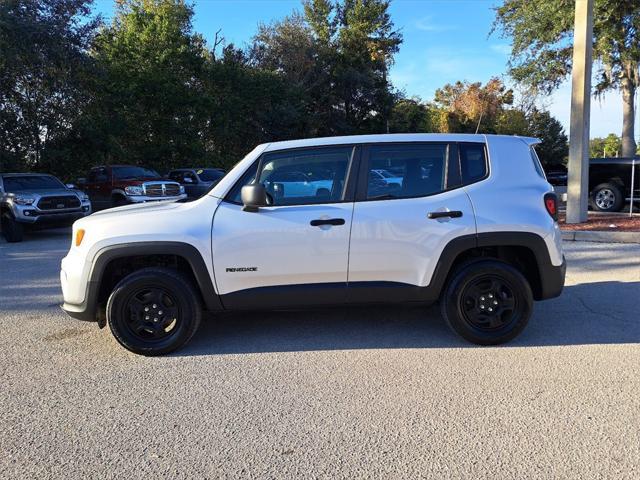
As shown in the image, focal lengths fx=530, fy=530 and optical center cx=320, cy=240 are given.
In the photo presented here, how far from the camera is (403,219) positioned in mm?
4414

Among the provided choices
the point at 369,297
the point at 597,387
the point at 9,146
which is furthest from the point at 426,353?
the point at 9,146

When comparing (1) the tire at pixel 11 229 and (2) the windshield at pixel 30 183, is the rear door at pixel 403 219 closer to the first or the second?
(1) the tire at pixel 11 229

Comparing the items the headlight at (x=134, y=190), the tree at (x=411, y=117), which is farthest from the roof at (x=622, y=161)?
the tree at (x=411, y=117)

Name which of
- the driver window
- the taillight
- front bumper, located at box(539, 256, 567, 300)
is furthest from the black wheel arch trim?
the taillight

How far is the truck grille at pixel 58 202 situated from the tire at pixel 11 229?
64 centimetres

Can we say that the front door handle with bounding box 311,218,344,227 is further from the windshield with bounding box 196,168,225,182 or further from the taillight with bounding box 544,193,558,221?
the windshield with bounding box 196,168,225,182

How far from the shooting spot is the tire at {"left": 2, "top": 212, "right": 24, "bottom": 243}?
39.6 ft

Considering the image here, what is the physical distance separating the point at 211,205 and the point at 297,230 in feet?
2.52

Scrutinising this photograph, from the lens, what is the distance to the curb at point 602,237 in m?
9.72

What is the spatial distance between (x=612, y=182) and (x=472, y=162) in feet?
34.4

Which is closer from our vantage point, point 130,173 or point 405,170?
point 405,170

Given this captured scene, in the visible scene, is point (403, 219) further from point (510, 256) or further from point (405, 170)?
point (510, 256)

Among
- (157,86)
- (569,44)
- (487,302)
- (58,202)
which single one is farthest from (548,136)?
(487,302)

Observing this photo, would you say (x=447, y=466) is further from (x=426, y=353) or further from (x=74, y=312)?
(x=74, y=312)
